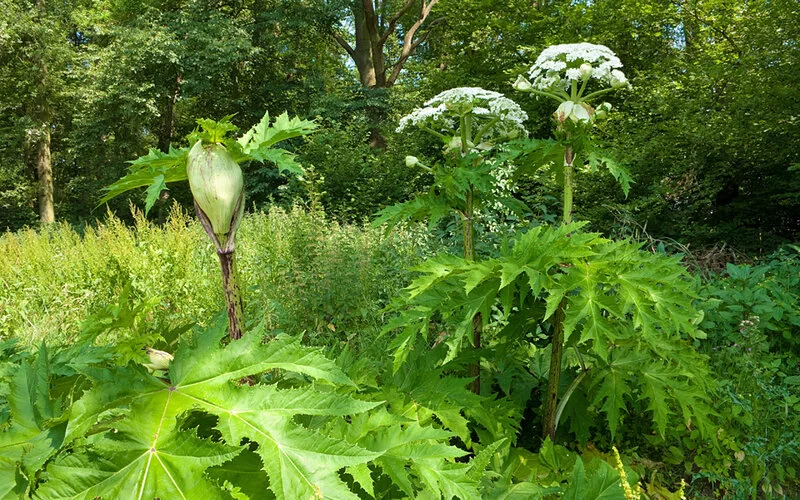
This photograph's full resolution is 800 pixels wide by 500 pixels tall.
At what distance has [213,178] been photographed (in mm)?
838

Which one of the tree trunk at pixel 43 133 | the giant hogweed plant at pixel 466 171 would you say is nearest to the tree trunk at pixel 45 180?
the tree trunk at pixel 43 133

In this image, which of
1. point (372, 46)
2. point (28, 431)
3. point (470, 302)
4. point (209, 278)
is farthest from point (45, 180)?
point (28, 431)

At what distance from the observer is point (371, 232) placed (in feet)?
18.8

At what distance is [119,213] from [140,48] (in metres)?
9.19

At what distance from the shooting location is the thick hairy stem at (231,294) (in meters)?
0.91

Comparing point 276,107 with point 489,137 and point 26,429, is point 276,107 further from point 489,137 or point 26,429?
point 26,429

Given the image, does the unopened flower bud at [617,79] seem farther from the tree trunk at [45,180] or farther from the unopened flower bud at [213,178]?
the tree trunk at [45,180]

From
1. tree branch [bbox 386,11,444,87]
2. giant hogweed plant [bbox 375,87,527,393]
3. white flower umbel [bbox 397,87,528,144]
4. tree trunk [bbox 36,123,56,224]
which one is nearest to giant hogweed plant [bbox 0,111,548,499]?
giant hogweed plant [bbox 375,87,527,393]

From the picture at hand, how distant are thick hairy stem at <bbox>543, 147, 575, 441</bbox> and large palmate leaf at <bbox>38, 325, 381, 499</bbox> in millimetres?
1086

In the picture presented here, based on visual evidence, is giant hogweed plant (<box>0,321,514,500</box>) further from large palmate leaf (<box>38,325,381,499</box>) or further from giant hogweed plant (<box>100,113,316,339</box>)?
giant hogweed plant (<box>100,113,316,339</box>)

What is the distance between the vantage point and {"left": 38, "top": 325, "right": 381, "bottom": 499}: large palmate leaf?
27.4 inches

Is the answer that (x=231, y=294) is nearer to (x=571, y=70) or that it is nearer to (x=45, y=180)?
(x=571, y=70)

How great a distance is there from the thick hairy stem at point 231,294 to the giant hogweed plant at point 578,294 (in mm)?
639

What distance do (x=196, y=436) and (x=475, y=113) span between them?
1.72 meters
